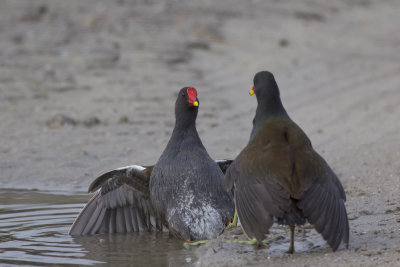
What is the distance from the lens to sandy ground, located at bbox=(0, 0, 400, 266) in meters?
7.79

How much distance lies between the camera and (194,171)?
6.70 metres

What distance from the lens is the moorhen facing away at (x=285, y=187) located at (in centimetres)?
519

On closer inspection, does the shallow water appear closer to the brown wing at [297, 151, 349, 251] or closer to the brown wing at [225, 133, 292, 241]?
the brown wing at [225, 133, 292, 241]

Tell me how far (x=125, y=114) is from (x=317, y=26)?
405 inches

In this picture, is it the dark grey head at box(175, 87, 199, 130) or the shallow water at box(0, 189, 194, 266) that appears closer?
the shallow water at box(0, 189, 194, 266)

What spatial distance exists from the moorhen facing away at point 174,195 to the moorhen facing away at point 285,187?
98 centimetres

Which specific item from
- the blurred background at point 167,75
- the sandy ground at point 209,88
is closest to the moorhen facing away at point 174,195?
the sandy ground at point 209,88

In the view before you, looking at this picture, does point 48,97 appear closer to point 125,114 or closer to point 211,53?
point 125,114


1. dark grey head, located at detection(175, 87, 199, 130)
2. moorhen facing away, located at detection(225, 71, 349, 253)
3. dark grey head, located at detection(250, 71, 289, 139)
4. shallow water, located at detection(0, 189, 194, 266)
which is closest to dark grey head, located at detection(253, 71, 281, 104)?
dark grey head, located at detection(250, 71, 289, 139)

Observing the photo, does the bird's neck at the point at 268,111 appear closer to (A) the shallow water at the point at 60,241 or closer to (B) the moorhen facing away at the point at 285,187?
(B) the moorhen facing away at the point at 285,187

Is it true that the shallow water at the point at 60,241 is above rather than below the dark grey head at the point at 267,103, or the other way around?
below

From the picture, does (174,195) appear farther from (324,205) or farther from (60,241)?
(324,205)

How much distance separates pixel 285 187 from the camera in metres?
5.23

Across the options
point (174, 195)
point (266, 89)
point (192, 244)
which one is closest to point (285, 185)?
point (266, 89)
